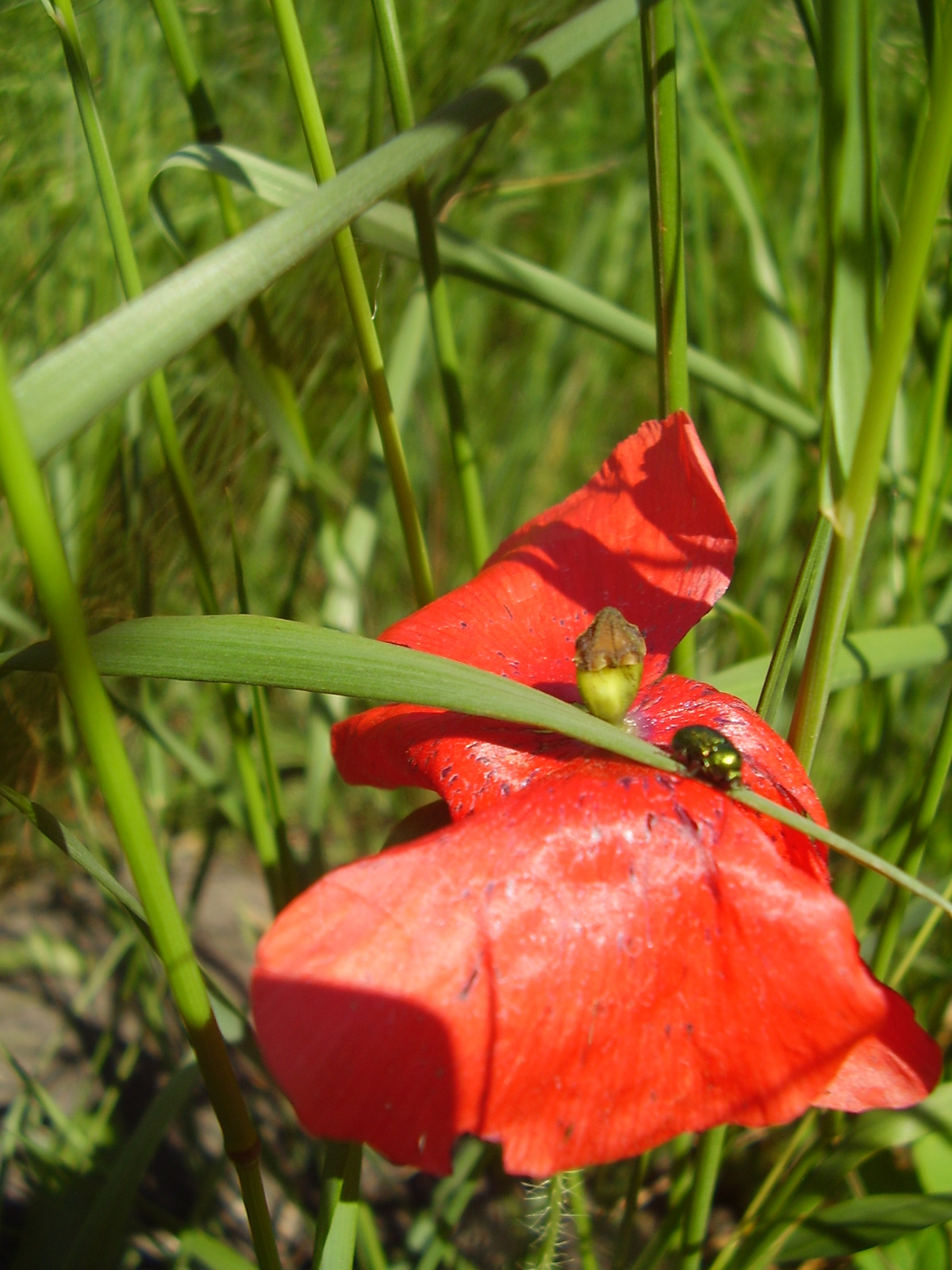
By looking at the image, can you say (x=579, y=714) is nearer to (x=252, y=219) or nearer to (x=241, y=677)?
(x=241, y=677)

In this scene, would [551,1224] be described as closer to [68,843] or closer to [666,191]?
[68,843]

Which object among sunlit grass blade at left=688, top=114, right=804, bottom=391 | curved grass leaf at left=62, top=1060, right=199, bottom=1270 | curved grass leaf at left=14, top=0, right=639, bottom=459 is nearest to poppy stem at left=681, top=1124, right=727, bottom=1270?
curved grass leaf at left=62, top=1060, right=199, bottom=1270

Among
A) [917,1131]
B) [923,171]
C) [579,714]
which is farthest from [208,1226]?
[923,171]

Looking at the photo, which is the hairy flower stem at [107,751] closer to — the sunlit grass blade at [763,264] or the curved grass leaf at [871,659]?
the curved grass leaf at [871,659]

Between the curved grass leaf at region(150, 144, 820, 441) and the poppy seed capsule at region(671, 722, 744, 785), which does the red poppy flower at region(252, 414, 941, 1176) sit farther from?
the curved grass leaf at region(150, 144, 820, 441)

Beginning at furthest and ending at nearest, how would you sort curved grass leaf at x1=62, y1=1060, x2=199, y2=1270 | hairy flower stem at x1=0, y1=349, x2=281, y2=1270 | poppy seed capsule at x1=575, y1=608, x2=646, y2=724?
curved grass leaf at x1=62, y1=1060, x2=199, y2=1270, poppy seed capsule at x1=575, y1=608, x2=646, y2=724, hairy flower stem at x1=0, y1=349, x2=281, y2=1270
